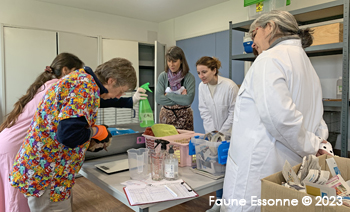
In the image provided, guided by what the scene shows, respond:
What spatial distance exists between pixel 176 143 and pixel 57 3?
374cm

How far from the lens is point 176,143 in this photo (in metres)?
1.49

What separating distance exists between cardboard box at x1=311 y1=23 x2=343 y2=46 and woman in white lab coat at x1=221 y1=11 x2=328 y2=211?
1267mm

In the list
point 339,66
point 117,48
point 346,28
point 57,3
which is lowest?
point 339,66

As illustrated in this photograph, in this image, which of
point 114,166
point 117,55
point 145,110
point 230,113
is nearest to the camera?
point 114,166

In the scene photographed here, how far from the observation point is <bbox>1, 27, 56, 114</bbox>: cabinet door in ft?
11.4

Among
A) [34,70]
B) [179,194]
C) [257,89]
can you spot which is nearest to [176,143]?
[179,194]

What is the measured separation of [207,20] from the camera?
14.2ft

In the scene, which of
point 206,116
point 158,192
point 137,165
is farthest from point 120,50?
point 158,192

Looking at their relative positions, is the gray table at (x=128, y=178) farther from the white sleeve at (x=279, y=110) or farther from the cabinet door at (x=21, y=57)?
the cabinet door at (x=21, y=57)

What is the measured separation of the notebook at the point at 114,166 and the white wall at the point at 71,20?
340 centimetres

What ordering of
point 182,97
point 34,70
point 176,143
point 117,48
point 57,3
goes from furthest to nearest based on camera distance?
point 117,48
point 57,3
point 34,70
point 182,97
point 176,143

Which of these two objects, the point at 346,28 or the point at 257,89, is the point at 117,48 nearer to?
the point at 346,28

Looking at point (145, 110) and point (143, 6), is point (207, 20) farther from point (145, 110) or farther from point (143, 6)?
point (145, 110)

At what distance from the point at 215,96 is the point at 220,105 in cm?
11
